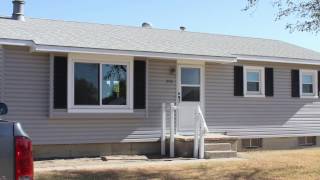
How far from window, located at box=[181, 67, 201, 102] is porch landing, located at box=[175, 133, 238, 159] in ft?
5.70

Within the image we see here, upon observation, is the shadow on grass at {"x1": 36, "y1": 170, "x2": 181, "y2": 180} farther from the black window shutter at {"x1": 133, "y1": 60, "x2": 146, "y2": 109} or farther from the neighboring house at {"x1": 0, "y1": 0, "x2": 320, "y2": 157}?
the black window shutter at {"x1": 133, "y1": 60, "x2": 146, "y2": 109}

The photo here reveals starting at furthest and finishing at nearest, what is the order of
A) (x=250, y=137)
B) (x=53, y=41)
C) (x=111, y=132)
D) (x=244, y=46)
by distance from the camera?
(x=244, y=46), (x=250, y=137), (x=111, y=132), (x=53, y=41)

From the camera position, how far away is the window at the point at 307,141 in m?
20.4

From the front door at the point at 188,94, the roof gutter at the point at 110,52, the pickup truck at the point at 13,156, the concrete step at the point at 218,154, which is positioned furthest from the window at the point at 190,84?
the pickup truck at the point at 13,156

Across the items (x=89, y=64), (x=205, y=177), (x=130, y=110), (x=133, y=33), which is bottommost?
(x=205, y=177)

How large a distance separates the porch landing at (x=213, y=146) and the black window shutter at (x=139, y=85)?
156 centimetres

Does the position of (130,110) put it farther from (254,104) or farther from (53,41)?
(254,104)

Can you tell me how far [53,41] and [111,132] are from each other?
3.16 meters

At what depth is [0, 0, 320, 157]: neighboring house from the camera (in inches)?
591

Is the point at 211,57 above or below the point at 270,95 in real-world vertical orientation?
above

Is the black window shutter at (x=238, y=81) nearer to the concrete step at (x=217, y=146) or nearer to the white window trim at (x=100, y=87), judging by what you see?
the concrete step at (x=217, y=146)

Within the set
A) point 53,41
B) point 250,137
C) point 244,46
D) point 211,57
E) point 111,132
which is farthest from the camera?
point 244,46

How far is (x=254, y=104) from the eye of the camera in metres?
18.8

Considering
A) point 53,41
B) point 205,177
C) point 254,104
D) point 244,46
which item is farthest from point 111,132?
point 244,46
